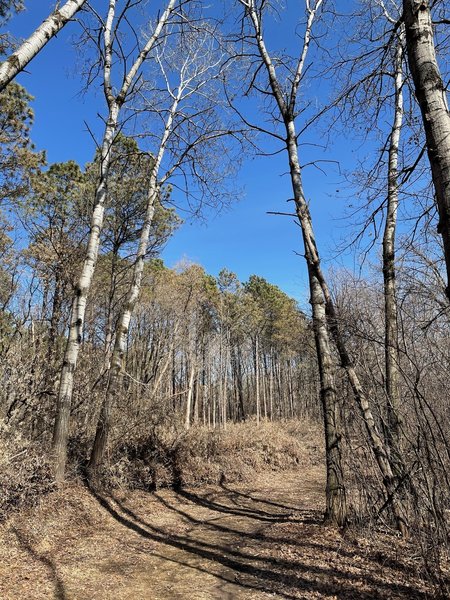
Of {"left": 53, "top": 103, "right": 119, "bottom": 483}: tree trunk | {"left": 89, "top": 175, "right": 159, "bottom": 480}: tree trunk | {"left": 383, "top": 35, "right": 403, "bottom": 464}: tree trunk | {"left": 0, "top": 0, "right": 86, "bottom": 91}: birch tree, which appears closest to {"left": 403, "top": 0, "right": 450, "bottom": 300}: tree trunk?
{"left": 383, "top": 35, "right": 403, "bottom": 464}: tree trunk

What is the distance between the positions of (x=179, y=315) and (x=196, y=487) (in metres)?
14.6

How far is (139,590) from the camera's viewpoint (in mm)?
3941

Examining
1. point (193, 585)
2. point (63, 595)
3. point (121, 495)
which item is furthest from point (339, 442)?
point (121, 495)

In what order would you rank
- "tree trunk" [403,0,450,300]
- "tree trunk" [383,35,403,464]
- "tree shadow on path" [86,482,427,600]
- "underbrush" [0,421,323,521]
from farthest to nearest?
1. "underbrush" [0,421,323,521]
2. "tree trunk" [383,35,403,464]
3. "tree shadow on path" [86,482,427,600]
4. "tree trunk" [403,0,450,300]

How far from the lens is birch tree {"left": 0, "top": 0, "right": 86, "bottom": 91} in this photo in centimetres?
361

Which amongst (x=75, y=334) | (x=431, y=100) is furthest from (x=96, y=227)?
(x=431, y=100)

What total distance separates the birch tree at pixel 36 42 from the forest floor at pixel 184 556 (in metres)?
4.58

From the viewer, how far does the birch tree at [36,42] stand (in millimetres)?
3605

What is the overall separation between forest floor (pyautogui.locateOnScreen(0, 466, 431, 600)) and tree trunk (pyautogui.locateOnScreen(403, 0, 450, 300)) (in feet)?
10.4

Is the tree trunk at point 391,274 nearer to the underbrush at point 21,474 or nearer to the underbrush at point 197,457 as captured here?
the underbrush at point 21,474

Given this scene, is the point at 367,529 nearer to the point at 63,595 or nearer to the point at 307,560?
the point at 307,560

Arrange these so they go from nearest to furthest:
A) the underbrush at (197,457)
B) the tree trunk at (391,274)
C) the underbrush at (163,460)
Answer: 1. the tree trunk at (391,274)
2. the underbrush at (163,460)
3. the underbrush at (197,457)

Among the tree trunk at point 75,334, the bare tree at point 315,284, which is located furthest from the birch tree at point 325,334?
the tree trunk at point 75,334

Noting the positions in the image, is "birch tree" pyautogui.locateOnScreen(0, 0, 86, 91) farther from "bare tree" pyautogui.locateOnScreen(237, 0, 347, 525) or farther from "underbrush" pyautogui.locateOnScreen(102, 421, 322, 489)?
"underbrush" pyautogui.locateOnScreen(102, 421, 322, 489)
